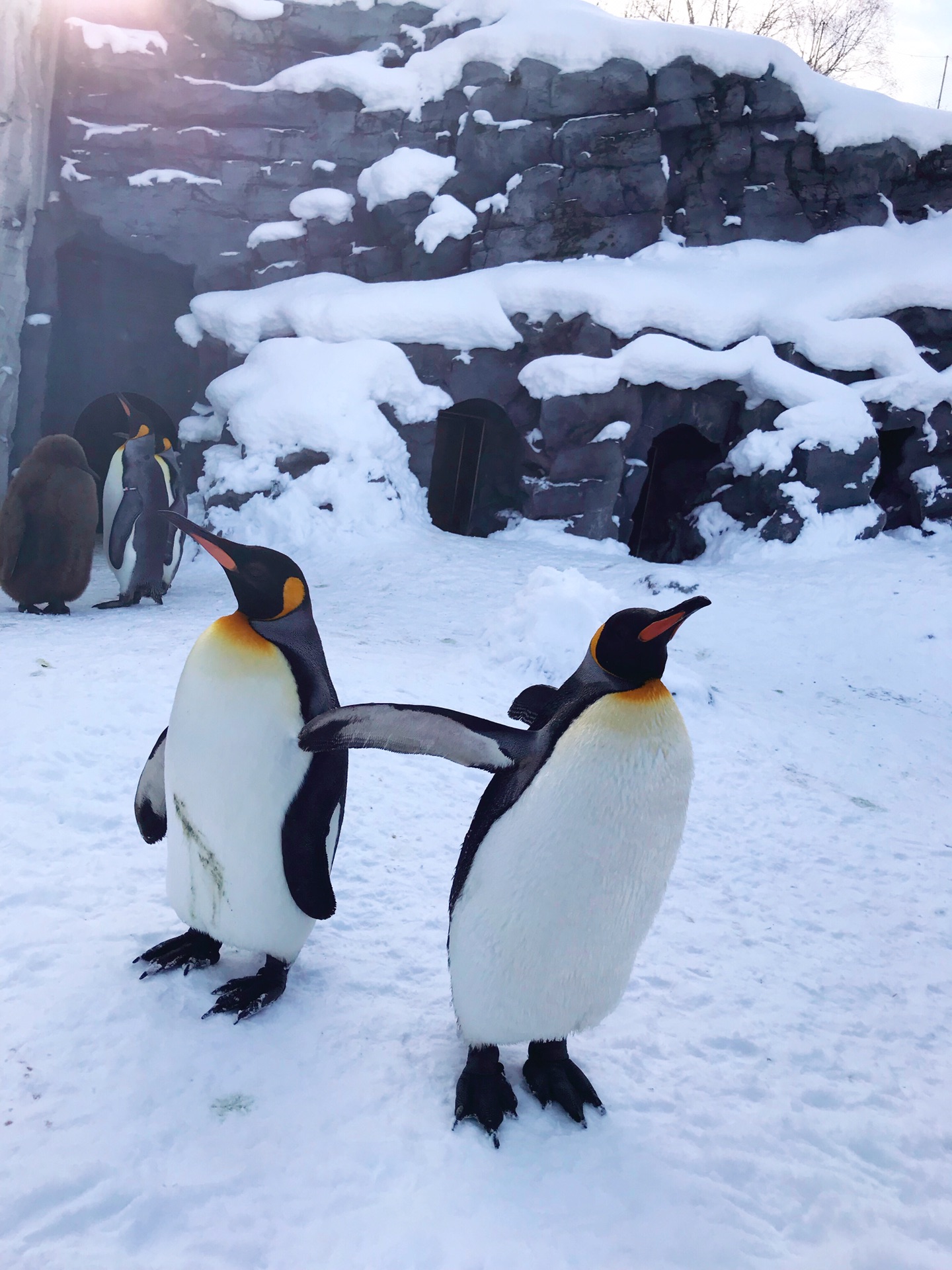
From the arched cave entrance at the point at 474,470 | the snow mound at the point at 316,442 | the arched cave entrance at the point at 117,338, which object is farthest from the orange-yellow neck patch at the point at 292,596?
the arched cave entrance at the point at 117,338

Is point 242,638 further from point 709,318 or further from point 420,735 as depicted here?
point 709,318

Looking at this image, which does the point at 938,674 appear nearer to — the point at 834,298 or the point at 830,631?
the point at 830,631

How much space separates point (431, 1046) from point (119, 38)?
334 inches

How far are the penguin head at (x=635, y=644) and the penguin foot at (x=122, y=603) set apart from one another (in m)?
3.99

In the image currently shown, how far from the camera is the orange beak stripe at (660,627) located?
51.1 inches

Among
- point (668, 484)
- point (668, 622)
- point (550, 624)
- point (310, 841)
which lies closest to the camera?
point (668, 622)

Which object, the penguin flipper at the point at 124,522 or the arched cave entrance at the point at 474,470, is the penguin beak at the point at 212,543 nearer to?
the penguin flipper at the point at 124,522

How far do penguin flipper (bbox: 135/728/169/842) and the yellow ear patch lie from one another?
0.46 meters

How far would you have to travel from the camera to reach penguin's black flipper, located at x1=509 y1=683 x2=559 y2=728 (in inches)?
61.8

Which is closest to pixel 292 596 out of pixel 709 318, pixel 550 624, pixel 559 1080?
pixel 559 1080

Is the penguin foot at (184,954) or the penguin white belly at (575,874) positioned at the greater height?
the penguin white belly at (575,874)

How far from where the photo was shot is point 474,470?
8023 mm

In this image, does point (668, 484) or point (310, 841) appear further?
point (668, 484)

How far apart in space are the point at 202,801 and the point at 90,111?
26.1 ft
